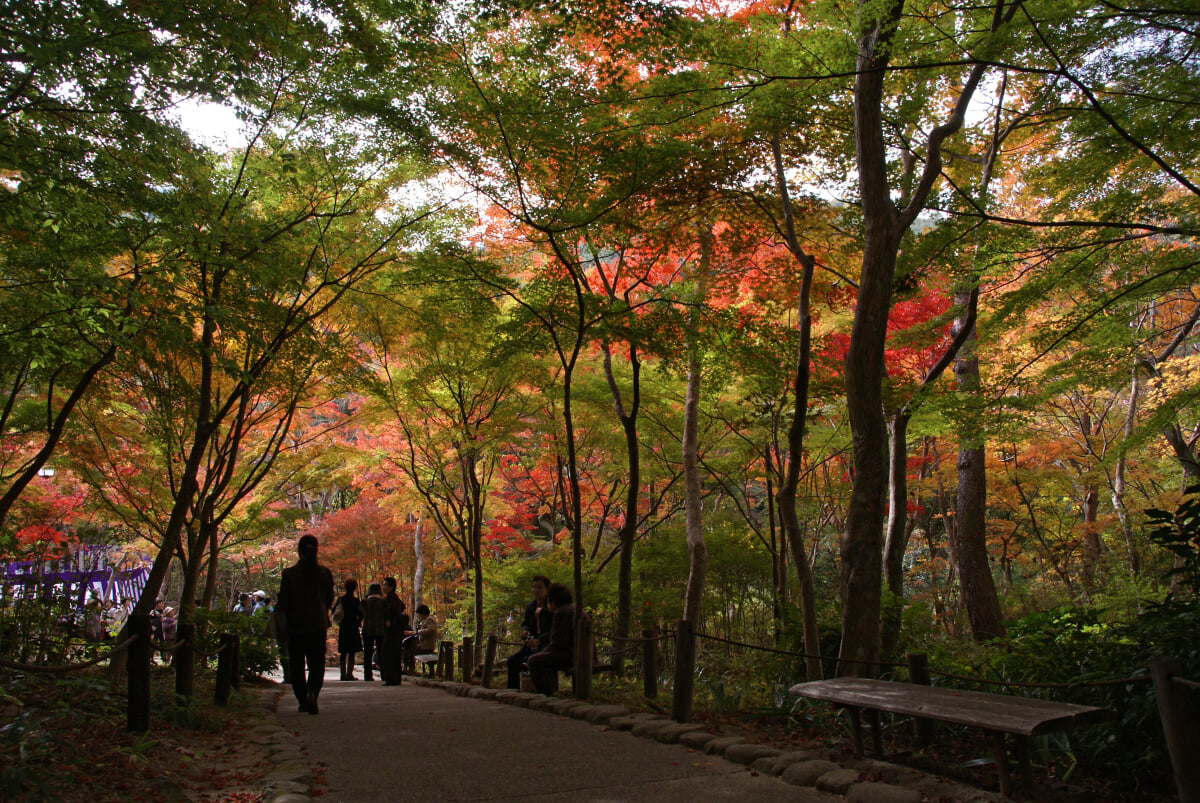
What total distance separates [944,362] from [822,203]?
99.3 inches

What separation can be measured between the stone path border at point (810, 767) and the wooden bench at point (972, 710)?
0.70ft

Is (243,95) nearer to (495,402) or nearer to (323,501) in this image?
(495,402)

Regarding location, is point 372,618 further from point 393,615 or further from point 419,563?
point 419,563

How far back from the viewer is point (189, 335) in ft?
19.9

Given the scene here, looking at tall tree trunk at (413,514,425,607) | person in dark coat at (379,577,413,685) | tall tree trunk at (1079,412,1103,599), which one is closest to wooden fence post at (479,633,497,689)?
person in dark coat at (379,577,413,685)

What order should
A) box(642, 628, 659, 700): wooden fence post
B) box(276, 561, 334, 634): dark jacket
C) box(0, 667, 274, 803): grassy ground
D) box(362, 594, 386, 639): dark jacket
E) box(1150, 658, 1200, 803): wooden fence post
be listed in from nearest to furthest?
box(1150, 658, 1200, 803): wooden fence post < box(0, 667, 274, 803): grassy ground < box(276, 561, 334, 634): dark jacket < box(642, 628, 659, 700): wooden fence post < box(362, 594, 386, 639): dark jacket

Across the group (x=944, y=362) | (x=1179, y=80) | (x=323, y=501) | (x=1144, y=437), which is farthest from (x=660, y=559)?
(x=323, y=501)

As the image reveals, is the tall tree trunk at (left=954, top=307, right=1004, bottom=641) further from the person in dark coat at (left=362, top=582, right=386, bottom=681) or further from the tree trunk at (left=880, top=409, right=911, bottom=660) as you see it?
the person in dark coat at (left=362, top=582, right=386, bottom=681)

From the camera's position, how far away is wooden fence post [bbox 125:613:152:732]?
459 cm

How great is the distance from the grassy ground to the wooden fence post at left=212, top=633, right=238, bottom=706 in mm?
371

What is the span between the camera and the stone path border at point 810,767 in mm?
3426

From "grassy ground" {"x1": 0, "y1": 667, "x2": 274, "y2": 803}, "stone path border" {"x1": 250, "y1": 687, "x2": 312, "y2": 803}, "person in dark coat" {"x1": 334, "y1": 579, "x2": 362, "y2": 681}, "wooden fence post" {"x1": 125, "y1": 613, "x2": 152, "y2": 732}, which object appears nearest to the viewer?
"grassy ground" {"x1": 0, "y1": 667, "x2": 274, "y2": 803}

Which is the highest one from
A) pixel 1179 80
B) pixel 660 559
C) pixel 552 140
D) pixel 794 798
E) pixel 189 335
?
pixel 552 140

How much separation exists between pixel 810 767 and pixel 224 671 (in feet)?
17.8
